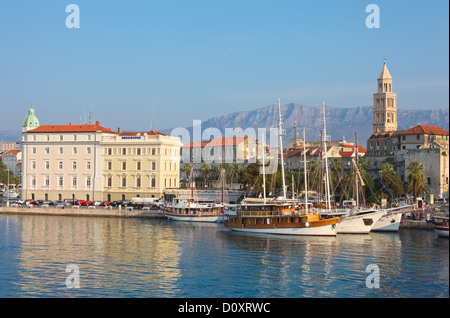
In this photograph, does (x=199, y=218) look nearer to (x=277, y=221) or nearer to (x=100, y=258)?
(x=277, y=221)

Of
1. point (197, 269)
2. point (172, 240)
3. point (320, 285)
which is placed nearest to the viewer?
point (320, 285)

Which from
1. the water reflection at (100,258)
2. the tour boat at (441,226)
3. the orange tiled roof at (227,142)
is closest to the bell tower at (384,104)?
the orange tiled roof at (227,142)

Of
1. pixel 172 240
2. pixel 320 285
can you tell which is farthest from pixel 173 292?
pixel 172 240

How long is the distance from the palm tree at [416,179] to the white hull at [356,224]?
19.2 meters

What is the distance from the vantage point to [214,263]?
135 ft

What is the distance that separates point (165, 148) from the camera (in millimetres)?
90875

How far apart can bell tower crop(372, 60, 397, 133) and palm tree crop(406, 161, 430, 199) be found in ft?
220

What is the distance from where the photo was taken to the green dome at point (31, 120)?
99419 mm

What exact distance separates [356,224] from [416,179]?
2050 centimetres

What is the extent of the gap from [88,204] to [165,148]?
13.3 m

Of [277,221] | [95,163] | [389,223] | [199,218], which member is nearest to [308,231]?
[277,221]

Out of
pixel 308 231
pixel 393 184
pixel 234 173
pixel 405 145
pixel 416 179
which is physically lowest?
pixel 308 231
